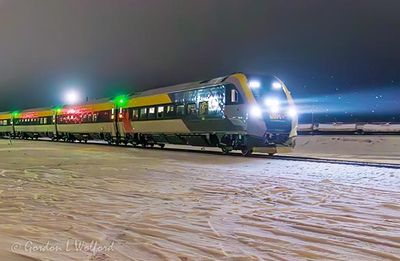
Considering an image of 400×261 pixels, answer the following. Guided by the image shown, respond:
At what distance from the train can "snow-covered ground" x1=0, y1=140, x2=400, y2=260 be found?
7.51m

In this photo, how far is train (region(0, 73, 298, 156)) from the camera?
17688 mm

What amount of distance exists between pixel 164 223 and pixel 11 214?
2.40 meters

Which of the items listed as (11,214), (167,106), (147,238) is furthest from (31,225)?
(167,106)

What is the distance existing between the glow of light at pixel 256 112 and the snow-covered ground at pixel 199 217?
728 cm

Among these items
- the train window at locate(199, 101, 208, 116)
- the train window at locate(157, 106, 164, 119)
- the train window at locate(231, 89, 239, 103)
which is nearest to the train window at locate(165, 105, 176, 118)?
the train window at locate(157, 106, 164, 119)

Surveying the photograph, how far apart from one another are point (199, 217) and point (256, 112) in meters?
12.0

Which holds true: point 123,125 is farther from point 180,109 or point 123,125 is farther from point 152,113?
point 180,109

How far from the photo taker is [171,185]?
8.95m

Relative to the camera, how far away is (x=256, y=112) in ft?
57.3

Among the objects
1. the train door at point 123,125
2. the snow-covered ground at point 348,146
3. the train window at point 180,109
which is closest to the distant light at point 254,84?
the train window at point 180,109

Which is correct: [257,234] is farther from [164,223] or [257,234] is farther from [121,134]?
[121,134]

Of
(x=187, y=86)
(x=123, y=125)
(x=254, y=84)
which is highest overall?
(x=187, y=86)

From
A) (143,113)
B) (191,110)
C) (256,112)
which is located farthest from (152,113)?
(256,112)

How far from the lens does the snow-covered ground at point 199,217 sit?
4.37 metres
